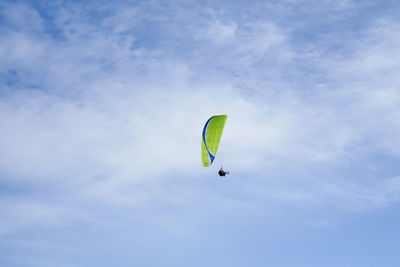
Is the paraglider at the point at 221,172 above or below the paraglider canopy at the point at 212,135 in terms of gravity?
below

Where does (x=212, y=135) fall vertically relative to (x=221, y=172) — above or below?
above

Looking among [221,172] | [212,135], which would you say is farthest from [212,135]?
[221,172]

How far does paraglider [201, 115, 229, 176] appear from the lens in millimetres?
59406

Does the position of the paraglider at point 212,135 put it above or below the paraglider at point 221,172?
above

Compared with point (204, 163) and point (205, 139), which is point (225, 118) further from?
point (204, 163)

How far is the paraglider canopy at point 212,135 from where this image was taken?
59.4 metres

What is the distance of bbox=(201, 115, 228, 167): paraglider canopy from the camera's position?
195 ft

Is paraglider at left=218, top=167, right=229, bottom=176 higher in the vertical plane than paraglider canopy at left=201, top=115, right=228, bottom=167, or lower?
lower

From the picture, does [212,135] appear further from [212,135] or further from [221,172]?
[221,172]

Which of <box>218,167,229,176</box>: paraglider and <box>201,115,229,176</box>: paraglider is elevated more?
<box>201,115,229,176</box>: paraglider

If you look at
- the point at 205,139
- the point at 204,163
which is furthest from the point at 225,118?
the point at 204,163

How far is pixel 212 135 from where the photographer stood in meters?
59.9

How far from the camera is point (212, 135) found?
196 ft

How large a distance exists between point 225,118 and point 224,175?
409 inches
